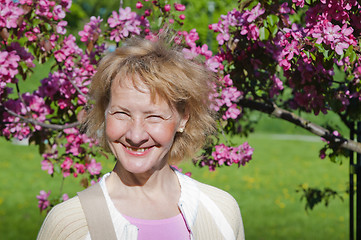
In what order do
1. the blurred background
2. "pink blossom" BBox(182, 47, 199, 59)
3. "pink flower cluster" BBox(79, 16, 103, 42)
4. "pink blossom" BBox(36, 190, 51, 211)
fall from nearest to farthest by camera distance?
"pink blossom" BBox(182, 47, 199, 59), "pink flower cluster" BBox(79, 16, 103, 42), "pink blossom" BBox(36, 190, 51, 211), the blurred background

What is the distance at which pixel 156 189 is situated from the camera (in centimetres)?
214

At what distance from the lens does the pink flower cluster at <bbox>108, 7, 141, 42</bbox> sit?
3.48 metres

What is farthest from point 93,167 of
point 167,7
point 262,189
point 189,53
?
point 262,189

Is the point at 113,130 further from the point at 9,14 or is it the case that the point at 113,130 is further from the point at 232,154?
the point at 9,14

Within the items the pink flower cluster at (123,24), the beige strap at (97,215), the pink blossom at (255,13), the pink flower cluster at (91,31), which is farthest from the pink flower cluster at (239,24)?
the beige strap at (97,215)

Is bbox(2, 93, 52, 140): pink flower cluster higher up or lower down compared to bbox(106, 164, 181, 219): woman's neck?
higher up

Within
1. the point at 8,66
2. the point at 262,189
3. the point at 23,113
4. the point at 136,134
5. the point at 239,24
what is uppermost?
the point at 239,24

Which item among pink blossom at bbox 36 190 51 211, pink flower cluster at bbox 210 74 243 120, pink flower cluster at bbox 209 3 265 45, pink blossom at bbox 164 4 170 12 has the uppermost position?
pink blossom at bbox 164 4 170 12

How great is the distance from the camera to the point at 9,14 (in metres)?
3.33

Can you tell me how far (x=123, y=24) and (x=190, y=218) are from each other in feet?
5.93

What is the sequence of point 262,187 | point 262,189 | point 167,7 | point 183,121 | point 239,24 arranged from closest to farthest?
point 183,121 < point 239,24 < point 167,7 < point 262,189 < point 262,187

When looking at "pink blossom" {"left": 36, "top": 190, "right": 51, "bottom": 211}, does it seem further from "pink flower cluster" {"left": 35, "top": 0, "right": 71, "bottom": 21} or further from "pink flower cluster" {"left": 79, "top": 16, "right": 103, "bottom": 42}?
"pink flower cluster" {"left": 35, "top": 0, "right": 71, "bottom": 21}

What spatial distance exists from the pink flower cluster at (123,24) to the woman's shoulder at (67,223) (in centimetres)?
179

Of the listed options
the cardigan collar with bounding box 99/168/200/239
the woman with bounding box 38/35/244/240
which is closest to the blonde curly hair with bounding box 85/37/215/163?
the woman with bounding box 38/35/244/240
